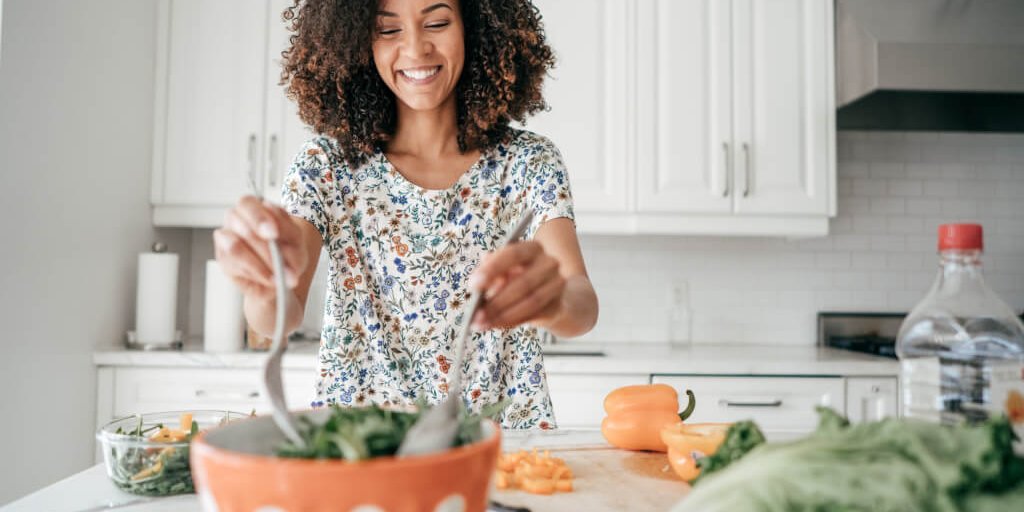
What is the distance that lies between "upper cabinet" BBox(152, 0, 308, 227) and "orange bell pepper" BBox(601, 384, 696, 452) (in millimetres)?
1973

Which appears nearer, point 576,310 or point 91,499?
point 91,499

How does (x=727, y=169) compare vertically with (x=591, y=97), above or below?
below

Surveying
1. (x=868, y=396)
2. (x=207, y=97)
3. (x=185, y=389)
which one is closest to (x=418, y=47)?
(x=185, y=389)

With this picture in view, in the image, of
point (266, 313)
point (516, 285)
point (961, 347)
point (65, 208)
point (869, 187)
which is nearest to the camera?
point (516, 285)

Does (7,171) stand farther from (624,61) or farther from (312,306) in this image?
(624,61)

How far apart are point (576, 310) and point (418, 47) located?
0.54 meters

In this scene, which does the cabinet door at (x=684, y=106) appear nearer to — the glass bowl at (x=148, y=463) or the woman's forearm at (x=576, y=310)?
the woman's forearm at (x=576, y=310)

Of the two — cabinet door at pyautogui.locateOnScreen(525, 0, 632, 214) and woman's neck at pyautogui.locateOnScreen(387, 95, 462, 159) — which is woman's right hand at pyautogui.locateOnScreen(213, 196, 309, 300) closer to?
woman's neck at pyautogui.locateOnScreen(387, 95, 462, 159)

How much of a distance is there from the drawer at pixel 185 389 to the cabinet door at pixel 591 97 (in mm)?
1275

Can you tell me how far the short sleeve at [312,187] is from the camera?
126 centimetres

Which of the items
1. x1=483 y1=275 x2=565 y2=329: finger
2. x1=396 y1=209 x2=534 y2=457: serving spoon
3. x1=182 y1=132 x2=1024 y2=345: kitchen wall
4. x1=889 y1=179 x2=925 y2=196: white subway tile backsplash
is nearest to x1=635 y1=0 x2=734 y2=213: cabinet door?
x1=182 y1=132 x2=1024 y2=345: kitchen wall

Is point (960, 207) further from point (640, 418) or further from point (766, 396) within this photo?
point (640, 418)

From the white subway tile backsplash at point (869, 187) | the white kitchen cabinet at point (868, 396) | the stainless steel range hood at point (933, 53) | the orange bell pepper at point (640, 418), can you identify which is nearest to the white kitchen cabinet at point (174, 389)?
the orange bell pepper at point (640, 418)

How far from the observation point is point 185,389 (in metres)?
2.38
